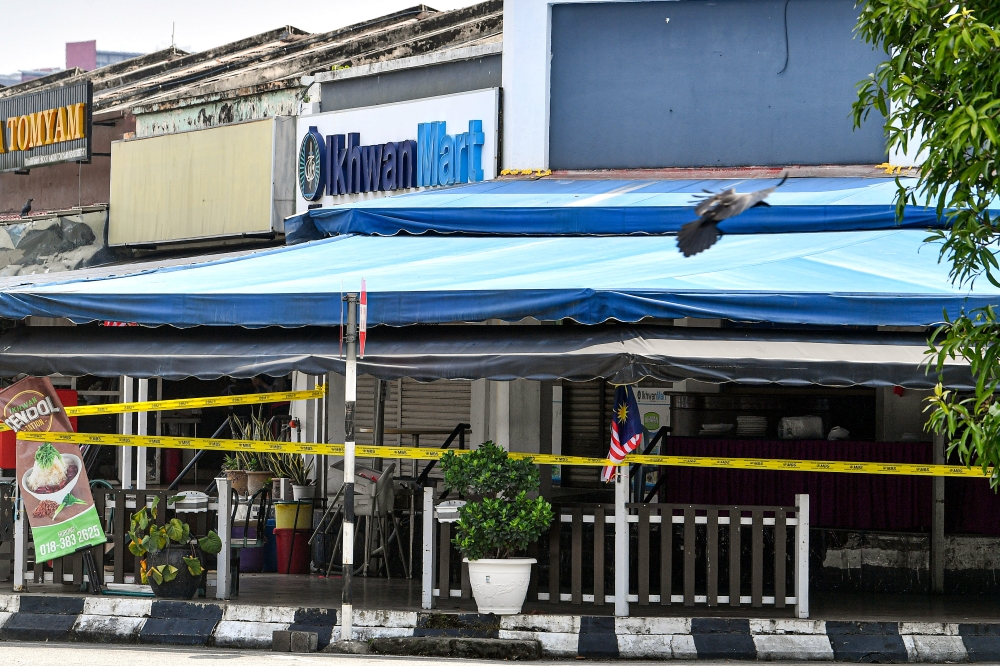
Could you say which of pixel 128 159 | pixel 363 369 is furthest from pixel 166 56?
pixel 363 369

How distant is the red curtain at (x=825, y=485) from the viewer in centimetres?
1319

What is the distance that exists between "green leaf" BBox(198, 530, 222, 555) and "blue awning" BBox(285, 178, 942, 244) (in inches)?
149

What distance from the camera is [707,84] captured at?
13.9 metres

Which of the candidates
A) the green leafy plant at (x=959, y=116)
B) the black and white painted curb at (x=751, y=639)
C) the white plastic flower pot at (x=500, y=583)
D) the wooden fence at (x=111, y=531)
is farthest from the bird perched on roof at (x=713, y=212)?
the wooden fence at (x=111, y=531)

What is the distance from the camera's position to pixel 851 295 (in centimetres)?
978

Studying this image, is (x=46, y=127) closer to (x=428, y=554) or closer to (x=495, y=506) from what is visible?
(x=428, y=554)

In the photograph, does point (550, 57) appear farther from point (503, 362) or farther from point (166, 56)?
point (166, 56)

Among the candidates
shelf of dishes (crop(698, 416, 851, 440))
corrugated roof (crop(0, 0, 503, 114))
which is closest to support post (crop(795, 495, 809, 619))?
shelf of dishes (crop(698, 416, 851, 440))

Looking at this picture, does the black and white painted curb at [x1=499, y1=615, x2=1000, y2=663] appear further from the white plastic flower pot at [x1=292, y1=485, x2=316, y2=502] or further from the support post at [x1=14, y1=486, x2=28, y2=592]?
the white plastic flower pot at [x1=292, y1=485, x2=316, y2=502]

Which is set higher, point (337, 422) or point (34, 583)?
point (337, 422)

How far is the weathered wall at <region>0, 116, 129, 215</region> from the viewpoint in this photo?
67.8 feet

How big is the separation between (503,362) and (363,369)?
43.9 inches

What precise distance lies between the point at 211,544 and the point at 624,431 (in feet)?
11.7

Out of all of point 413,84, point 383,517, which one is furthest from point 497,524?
point 413,84
